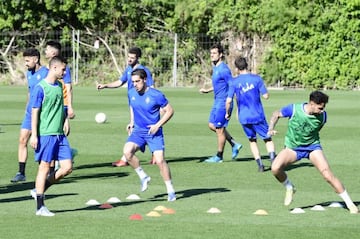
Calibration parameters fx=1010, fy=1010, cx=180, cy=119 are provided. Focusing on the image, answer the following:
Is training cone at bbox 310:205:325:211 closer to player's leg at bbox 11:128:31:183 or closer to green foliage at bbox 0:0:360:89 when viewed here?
player's leg at bbox 11:128:31:183

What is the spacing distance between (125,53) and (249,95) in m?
28.1

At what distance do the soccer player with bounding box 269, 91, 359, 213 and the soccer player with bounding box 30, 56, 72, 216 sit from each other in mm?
2492

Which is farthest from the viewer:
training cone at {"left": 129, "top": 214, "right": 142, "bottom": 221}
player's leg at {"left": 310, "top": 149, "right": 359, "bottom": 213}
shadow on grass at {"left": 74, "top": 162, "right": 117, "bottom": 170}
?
shadow on grass at {"left": 74, "top": 162, "right": 117, "bottom": 170}

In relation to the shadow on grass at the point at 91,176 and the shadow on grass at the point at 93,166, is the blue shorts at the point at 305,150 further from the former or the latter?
the shadow on grass at the point at 93,166

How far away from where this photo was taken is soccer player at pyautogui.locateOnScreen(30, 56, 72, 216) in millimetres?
11227

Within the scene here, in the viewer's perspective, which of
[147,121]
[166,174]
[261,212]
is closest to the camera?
[261,212]

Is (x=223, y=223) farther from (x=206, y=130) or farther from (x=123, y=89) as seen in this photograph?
(x=123, y=89)

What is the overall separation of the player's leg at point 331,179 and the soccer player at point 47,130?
9.46 feet

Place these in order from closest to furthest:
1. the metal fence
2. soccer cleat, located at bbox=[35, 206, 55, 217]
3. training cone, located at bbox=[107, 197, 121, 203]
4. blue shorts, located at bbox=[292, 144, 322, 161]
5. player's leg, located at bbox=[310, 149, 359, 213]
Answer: soccer cleat, located at bbox=[35, 206, 55, 217], player's leg, located at bbox=[310, 149, 359, 213], blue shorts, located at bbox=[292, 144, 322, 161], training cone, located at bbox=[107, 197, 121, 203], the metal fence

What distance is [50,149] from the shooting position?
11.2 m

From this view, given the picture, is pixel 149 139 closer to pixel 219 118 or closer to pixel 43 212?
pixel 43 212

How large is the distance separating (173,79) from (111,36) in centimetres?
356

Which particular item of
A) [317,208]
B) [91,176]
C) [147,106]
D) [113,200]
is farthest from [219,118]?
[317,208]

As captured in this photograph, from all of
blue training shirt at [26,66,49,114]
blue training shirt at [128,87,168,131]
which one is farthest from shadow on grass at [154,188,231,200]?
blue training shirt at [26,66,49,114]
